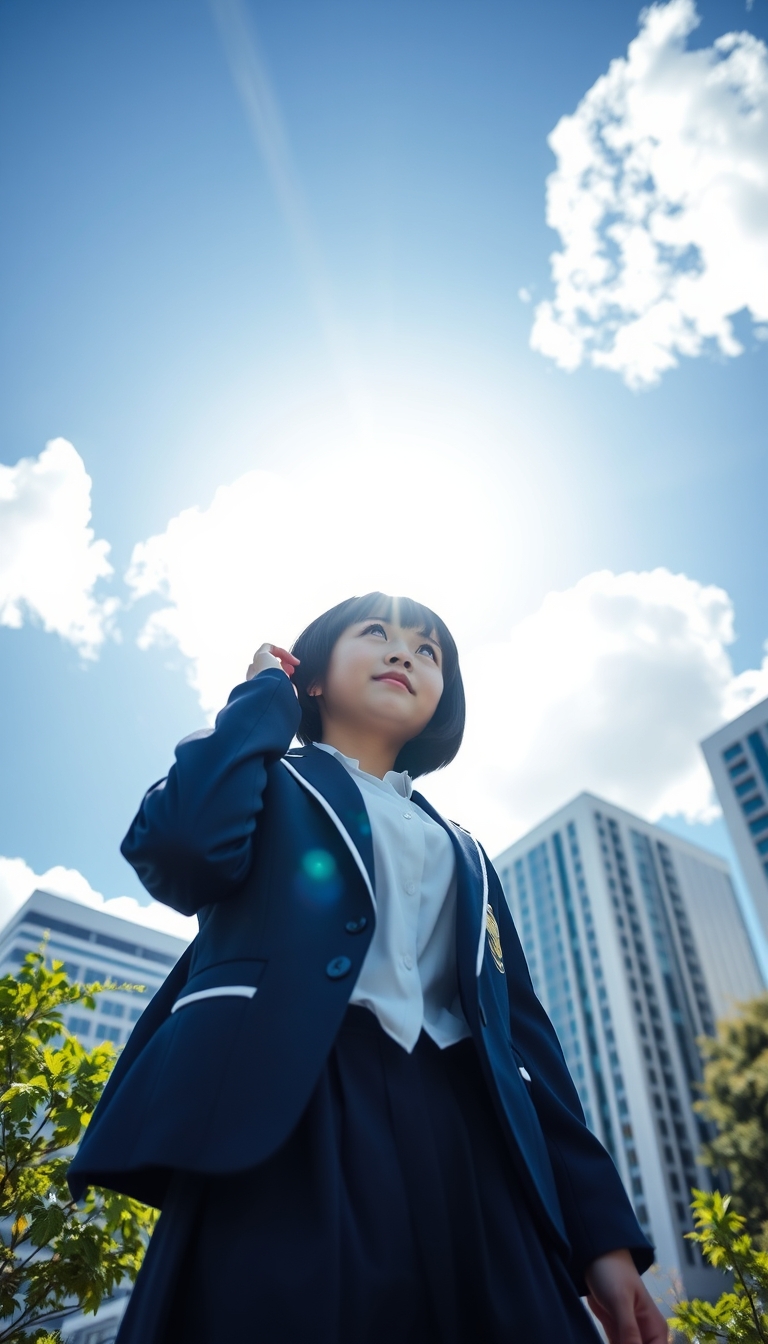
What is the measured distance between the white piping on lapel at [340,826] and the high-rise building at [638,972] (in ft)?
173

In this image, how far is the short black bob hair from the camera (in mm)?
2209

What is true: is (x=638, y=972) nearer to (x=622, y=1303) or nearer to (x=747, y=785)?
(x=747, y=785)

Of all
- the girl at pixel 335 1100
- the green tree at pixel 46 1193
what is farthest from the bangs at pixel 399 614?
the green tree at pixel 46 1193

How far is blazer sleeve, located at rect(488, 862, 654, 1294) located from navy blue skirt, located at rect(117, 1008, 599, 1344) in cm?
14

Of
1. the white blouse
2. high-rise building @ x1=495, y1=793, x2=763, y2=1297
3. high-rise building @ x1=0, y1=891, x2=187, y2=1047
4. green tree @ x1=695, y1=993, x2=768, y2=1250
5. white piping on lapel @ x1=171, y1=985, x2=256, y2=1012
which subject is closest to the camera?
white piping on lapel @ x1=171, y1=985, x2=256, y2=1012

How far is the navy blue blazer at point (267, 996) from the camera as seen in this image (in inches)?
40.9

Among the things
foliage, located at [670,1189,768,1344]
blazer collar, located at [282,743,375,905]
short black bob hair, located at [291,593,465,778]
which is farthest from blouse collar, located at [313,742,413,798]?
foliage, located at [670,1189,768,1344]

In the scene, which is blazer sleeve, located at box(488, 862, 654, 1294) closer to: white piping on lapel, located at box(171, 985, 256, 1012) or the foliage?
white piping on lapel, located at box(171, 985, 256, 1012)

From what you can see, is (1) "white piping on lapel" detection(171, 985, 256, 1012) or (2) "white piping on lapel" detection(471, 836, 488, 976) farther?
(2) "white piping on lapel" detection(471, 836, 488, 976)

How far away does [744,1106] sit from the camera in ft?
66.6

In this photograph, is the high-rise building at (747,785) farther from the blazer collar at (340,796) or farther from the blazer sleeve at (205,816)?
the blazer sleeve at (205,816)

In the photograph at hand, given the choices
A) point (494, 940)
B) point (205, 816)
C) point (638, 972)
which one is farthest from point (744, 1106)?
point (638, 972)

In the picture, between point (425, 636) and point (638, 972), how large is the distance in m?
66.5

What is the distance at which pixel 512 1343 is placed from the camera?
1029mm
